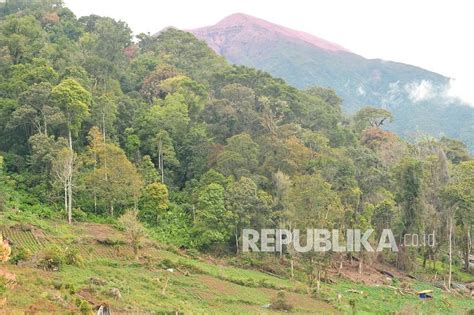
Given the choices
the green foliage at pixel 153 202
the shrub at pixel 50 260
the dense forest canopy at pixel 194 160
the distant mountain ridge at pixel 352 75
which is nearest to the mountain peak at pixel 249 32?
the distant mountain ridge at pixel 352 75

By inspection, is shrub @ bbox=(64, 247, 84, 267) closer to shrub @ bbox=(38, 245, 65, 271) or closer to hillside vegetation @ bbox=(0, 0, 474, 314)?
hillside vegetation @ bbox=(0, 0, 474, 314)

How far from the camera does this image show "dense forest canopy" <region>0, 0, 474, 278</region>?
107 ft

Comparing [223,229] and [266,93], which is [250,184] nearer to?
[223,229]

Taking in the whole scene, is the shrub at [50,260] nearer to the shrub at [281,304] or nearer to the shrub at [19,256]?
the shrub at [19,256]

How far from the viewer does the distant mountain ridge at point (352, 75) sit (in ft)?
306

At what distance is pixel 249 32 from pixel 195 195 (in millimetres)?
96510

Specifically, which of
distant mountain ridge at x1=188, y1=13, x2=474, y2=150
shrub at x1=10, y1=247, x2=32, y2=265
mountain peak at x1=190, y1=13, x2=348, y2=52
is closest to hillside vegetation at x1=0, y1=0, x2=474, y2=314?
shrub at x1=10, y1=247, x2=32, y2=265

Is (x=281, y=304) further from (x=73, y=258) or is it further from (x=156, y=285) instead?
(x=73, y=258)

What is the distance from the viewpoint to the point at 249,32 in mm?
127000

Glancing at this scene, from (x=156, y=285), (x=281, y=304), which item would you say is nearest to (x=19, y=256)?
(x=156, y=285)

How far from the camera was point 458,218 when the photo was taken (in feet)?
123

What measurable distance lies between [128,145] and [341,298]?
18.9 m

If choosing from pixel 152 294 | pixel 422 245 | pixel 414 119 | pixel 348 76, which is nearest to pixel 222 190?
pixel 152 294

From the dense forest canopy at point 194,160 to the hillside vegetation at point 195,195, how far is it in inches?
4.4
